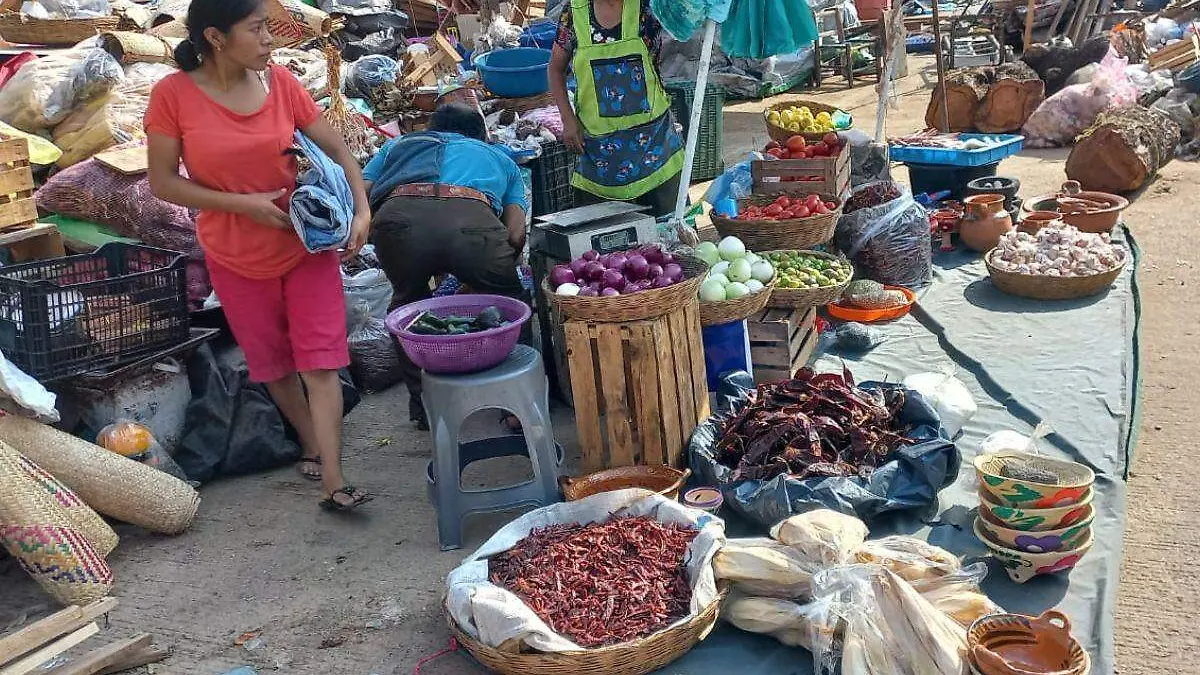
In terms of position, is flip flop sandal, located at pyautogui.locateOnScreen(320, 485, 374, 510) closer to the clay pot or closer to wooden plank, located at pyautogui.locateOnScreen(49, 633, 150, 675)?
wooden plank, located at pyautogui.locateOnScreen(49, 633, 150, 675)

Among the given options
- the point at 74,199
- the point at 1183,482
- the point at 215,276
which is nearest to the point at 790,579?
the point at 1183,482

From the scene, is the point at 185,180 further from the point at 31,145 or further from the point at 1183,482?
the point at 1183,482

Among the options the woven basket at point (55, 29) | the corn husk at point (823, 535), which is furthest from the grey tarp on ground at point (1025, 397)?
the woven basket at point (55, 29)

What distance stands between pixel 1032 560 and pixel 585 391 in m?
1.72

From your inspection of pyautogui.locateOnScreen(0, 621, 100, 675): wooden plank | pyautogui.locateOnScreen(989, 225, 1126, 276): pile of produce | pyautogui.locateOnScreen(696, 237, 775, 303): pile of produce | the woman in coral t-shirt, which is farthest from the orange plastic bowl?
pyautogui.locateOnScreen(0, 621, 100, 675): wooden plank

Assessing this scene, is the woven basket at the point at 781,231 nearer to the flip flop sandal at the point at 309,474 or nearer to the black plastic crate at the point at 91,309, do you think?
the flip flop sandal at the point at 309,474

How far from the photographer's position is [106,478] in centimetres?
386

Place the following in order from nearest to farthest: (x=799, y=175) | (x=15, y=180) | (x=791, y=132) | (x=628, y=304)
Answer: (x=628, y=304) < (x=15, y=180) < (x=799, y=175) < (x=791, y=132)

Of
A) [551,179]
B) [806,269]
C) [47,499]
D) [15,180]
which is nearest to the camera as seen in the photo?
[47,499]

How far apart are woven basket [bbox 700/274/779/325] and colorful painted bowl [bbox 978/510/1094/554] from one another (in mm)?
1562

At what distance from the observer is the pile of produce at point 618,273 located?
396cm

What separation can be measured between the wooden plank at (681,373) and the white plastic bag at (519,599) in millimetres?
565

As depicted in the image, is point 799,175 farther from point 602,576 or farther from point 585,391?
point 602,576

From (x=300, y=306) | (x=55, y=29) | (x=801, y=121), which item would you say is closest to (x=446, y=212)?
(x=300, y=306)
